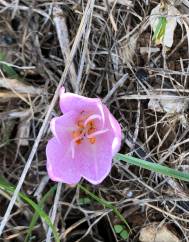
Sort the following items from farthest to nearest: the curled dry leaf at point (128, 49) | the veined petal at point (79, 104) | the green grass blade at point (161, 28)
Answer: the curled dry leaf at point (128, 49)
the green grass blade at point (161, 28)
the veined petal at point (79, 104)

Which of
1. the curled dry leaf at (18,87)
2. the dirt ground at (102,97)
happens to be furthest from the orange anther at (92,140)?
the curled dry leaf at (18,87)

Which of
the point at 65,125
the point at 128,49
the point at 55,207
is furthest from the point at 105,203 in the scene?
the point at 128,49

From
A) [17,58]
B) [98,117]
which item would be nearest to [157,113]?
[98,117]

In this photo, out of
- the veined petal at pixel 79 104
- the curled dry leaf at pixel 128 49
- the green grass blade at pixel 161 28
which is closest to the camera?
the veined petal at pixel 79 104

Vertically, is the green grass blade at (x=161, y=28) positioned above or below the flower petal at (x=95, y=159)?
above

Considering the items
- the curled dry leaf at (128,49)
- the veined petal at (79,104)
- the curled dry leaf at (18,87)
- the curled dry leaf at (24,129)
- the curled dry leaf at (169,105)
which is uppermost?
the curled dry leaf at (128,49)

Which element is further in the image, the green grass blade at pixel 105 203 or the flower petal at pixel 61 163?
the green grass blade at pixel 105 203

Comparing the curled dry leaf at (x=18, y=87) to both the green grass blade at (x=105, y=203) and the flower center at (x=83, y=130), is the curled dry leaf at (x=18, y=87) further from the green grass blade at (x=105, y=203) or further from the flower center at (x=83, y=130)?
the green grass blade at (x=105, y=203)
